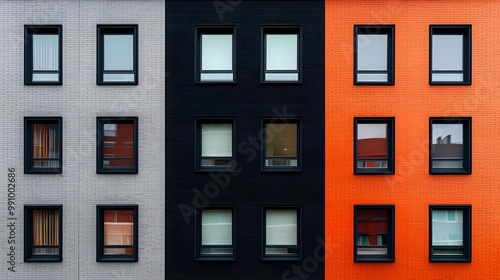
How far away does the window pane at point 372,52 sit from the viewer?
1088 centimetres

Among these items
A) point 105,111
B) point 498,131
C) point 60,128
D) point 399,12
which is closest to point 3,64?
point 60,128

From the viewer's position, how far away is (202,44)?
11000 mm

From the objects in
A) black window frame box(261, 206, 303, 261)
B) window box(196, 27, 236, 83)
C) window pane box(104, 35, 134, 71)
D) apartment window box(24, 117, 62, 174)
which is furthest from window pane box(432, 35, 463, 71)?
apartment window box(24, 117, 62, 174)

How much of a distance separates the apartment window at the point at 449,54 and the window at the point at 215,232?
309 inches

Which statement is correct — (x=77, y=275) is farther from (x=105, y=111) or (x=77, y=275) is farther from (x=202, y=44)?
(x=202, y=44)

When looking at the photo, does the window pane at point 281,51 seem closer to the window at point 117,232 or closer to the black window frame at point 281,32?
the black window frame at point 281,32

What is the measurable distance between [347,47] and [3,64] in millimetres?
10725

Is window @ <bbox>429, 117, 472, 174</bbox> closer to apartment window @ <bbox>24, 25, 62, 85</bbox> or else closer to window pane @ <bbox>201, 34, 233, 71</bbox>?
window pane @ <bbox>201, 34, 233, 71</bbox>

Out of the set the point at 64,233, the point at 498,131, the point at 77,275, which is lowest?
the point at 77,275

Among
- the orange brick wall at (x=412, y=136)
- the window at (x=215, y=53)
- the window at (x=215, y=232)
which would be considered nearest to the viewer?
the orange brick wall at (x=412, y=136)

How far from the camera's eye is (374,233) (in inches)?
424

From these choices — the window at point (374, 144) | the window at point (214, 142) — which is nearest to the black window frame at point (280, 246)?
the window at point (214, 142)

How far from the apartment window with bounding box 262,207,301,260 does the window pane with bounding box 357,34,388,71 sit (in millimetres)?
5128

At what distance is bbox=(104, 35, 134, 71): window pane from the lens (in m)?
10.9
